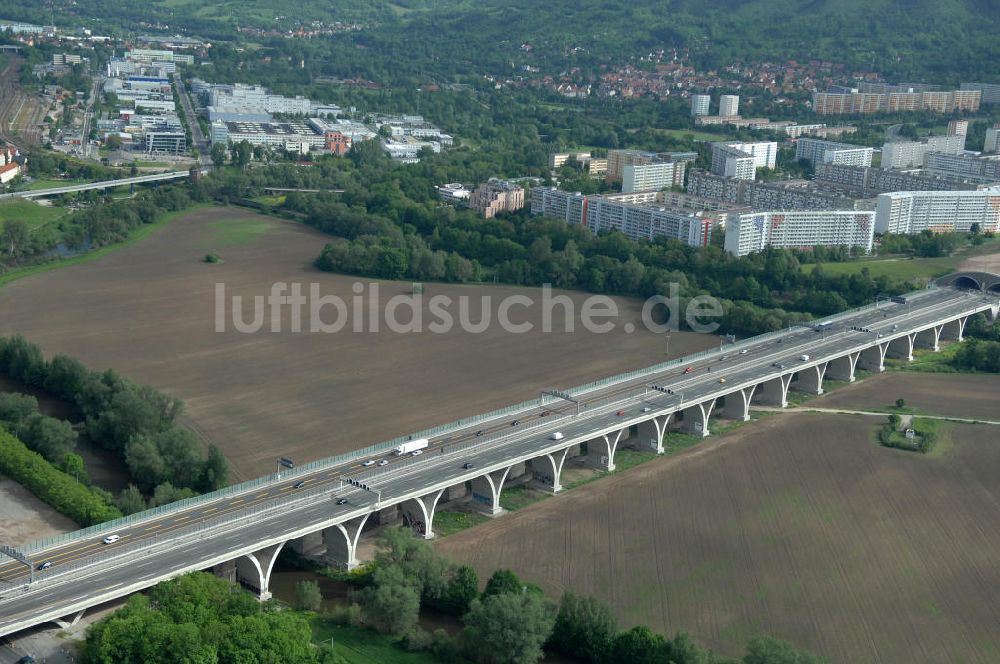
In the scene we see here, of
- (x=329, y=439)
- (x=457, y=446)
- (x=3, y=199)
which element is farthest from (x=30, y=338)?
(x=3, y=199)

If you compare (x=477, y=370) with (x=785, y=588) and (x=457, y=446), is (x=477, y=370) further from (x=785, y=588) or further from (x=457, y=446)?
(x=785, y=588)

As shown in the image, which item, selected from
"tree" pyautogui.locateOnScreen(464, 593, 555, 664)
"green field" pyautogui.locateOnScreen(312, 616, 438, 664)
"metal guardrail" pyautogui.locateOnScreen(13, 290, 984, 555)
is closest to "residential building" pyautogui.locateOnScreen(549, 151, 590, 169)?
"metal guardrail" pyautogui.locateOnScreen(13, 290, 984, 555)

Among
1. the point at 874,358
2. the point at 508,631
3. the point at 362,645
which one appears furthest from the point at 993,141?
the point at 362,645

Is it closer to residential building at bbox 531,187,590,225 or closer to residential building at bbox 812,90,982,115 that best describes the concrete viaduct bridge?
residential building at bbox 531,187,590,225

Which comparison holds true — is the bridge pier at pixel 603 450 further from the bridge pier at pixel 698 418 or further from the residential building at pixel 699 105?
the residential building at pixel 699 105

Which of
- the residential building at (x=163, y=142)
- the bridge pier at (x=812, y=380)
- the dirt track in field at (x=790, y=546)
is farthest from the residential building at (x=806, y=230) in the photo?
the residential building at (x=163, y=142)

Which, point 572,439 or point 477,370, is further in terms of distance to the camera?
point 477,370
